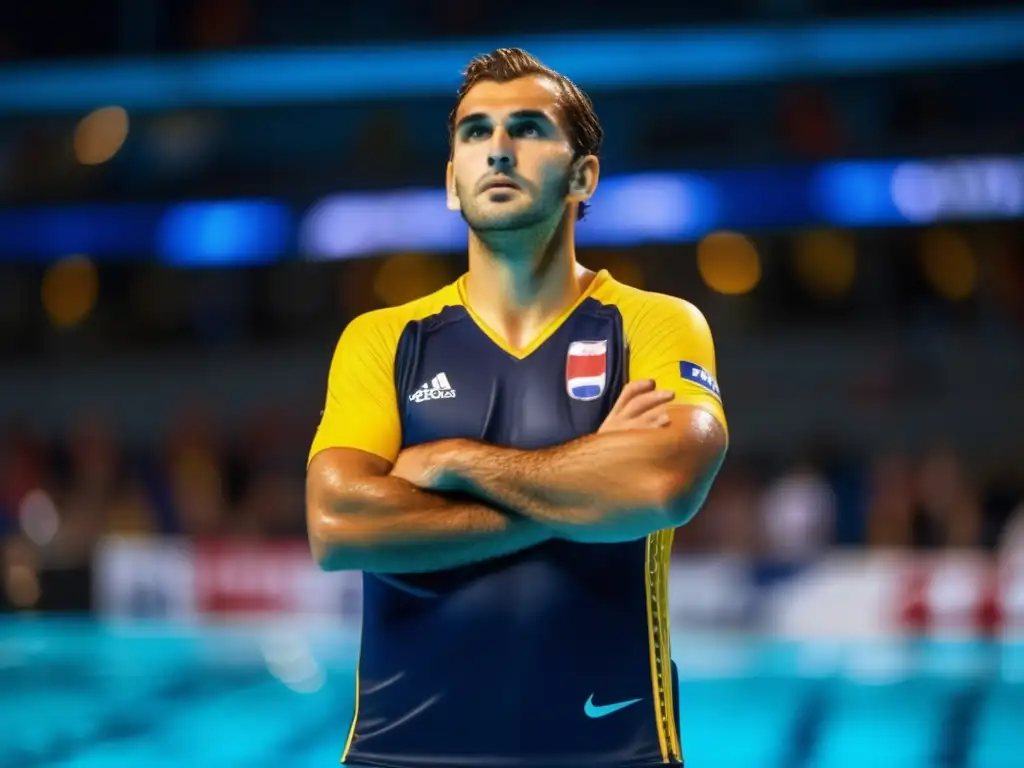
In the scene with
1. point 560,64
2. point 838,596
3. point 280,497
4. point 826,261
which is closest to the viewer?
point 838,596

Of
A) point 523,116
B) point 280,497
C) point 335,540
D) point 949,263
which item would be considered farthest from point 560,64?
point 335,540

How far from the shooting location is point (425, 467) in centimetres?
281

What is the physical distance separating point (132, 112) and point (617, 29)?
638cm

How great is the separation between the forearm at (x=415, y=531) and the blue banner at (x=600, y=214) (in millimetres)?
11466

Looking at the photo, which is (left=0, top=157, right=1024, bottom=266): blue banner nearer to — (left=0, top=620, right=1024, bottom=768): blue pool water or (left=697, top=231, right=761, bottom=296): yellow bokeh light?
(left=697, top=231, right=761, bottom=296): yellow bokeh light

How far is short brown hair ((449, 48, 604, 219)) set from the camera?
9.57 ft

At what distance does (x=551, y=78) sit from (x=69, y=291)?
56.6ft

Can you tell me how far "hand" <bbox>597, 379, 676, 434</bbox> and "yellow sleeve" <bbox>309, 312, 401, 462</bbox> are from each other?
0.48 m

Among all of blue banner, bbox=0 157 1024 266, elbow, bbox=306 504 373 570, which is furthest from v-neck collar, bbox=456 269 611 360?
blue banner, bbox=0 157 1024 266

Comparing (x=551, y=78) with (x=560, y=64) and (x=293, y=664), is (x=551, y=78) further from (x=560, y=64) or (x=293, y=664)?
(x=560, y=64)

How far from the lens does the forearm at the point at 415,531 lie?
2721 millimetres

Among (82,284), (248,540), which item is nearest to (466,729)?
(248,540)

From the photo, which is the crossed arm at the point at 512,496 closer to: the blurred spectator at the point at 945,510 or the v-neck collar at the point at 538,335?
the v-neck collar at the point at 538,335

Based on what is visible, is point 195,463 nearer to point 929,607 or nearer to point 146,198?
point 146,198
